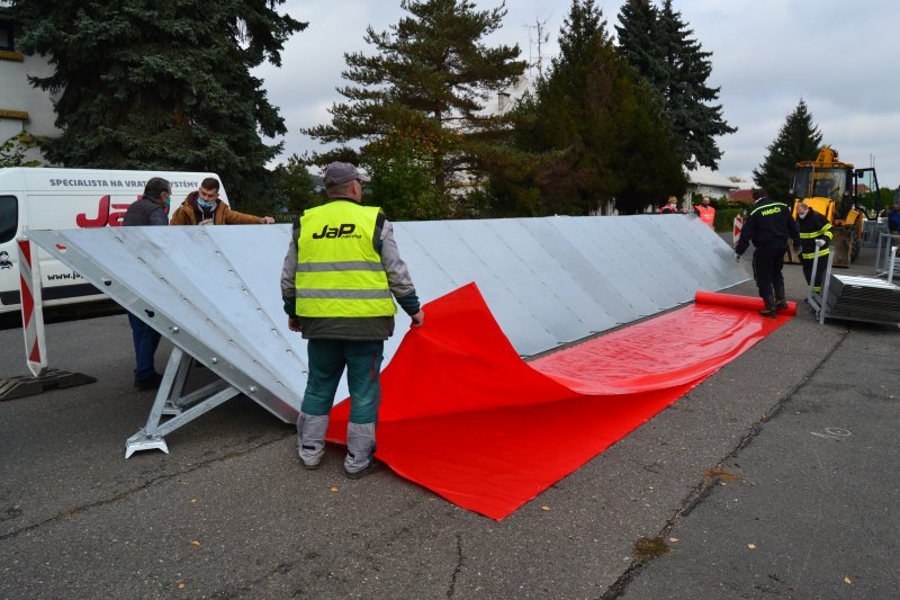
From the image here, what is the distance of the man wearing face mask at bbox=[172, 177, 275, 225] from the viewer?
6082 mm

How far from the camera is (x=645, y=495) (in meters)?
3.78

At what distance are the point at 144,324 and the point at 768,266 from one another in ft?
26.1

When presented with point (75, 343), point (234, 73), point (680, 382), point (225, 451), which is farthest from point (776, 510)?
point (234, 73)

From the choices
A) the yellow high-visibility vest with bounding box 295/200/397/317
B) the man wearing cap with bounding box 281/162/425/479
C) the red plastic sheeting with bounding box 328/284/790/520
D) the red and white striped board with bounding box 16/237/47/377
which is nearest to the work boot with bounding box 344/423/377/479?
the man wearing cap with bounding box 281/162/425/479

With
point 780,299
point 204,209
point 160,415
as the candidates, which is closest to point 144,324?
point 204,209

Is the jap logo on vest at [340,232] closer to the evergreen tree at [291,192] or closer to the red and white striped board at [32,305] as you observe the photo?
the red and white striped board at [32,305]

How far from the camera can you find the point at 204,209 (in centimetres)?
617

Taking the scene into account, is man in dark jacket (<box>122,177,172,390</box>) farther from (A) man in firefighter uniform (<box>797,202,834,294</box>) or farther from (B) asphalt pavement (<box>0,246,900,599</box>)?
(A) man in firefighter uniform (<box>797,202,834,294</box>)

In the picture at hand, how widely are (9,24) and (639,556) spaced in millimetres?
21577

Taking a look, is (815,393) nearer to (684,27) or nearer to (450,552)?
(450,552)

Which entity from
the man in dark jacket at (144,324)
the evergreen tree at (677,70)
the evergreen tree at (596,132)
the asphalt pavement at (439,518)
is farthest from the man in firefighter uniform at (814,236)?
the evergreen tree at (677,70)

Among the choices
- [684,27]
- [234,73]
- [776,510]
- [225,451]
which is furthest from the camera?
[684,27]

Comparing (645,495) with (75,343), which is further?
(75,343)

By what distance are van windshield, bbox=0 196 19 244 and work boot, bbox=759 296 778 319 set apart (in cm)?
1088
